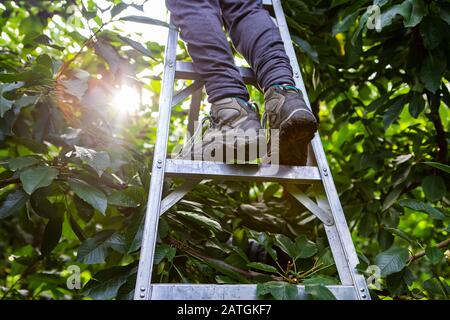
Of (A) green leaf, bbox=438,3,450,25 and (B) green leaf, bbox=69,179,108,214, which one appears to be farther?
(A) green leaf, bbox=438,3,450,25

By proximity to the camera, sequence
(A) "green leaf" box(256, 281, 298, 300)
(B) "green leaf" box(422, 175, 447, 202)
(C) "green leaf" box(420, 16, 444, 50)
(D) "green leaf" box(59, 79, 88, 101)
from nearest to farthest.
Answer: (A) "green leaf" box(256, 281, 298, 300)
(D) "green leaf" box(59, 79, 88, 101)
(C) "green leaf" box(420, 16, 444, 50)
(B) "green leaf" box(422, 175, 447, 202)

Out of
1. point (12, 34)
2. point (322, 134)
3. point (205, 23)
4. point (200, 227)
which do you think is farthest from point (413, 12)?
point (12, 34)

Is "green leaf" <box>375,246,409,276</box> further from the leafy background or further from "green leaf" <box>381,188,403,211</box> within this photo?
"green leaf" <box>381,188,403,211</box>

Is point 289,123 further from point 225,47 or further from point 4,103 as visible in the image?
point 4,103

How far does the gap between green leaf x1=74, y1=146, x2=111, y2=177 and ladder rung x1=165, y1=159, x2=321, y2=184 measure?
0.23 metres

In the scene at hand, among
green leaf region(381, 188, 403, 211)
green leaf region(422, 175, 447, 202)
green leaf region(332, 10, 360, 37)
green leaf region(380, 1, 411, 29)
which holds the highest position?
green leaf region(332, 10, 360, 37)

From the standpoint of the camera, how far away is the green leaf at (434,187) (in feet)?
6.12

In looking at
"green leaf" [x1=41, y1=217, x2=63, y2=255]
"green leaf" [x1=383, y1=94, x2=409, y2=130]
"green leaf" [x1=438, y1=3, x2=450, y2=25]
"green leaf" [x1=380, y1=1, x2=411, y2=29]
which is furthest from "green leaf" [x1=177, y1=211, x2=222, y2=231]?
"green leaf" [x1=438, y1=3, x2=450, y2=25]

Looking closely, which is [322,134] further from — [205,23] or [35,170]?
[35,170]

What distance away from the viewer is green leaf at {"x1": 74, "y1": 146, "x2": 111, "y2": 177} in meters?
1.44

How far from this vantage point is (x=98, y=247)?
1444mm
